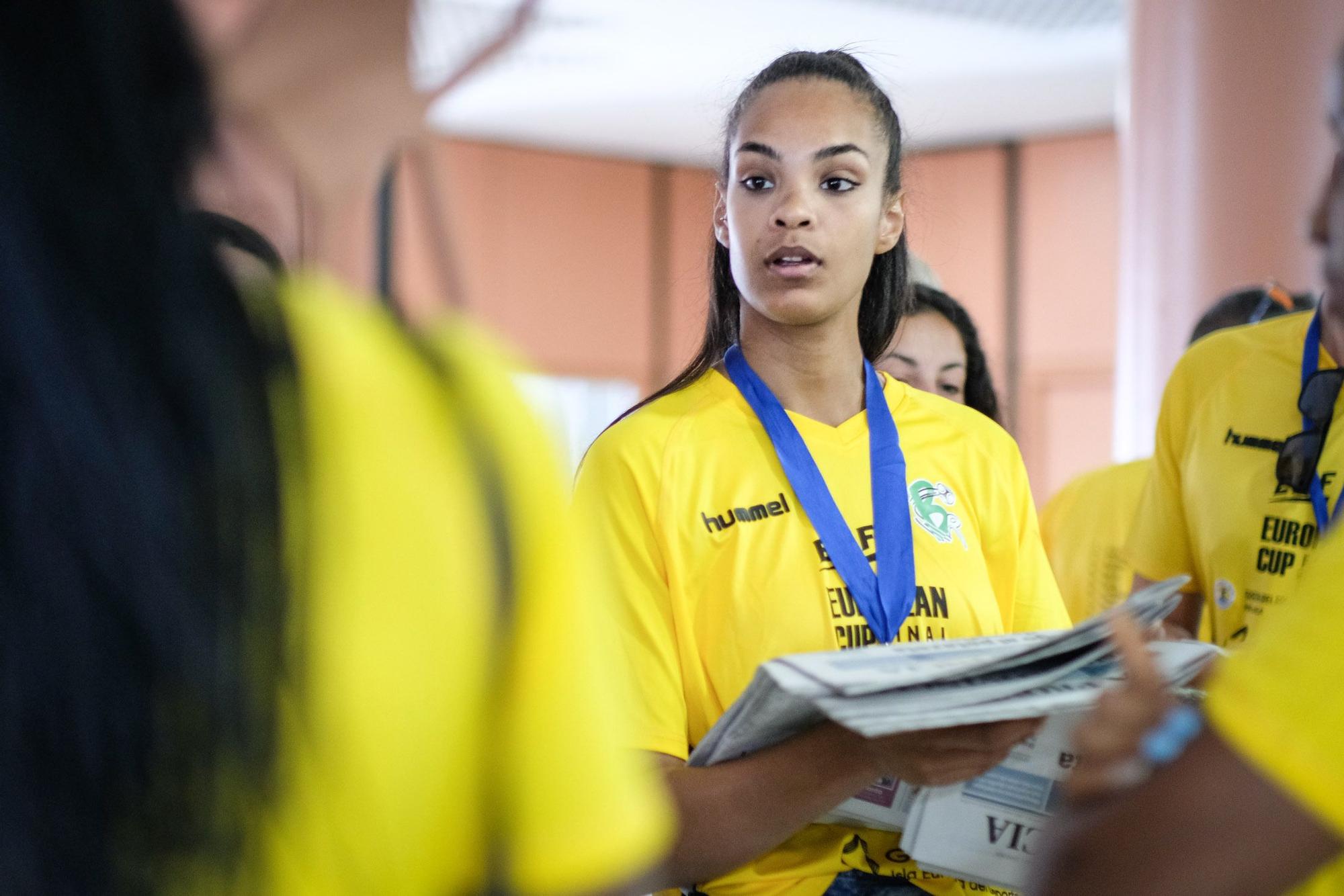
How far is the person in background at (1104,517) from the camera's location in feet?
9.43

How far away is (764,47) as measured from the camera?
6191 mm

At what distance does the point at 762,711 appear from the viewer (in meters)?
1.29

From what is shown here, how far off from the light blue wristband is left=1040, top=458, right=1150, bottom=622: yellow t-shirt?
1.93 meters

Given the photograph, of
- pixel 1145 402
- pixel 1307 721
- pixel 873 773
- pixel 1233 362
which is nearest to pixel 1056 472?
pixel 1145 402

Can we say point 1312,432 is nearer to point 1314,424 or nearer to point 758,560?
point 1314,424

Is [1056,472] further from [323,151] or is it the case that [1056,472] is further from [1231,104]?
[323,151]

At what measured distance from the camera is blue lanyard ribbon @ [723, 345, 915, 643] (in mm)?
1656

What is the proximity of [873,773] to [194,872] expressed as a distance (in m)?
0.97

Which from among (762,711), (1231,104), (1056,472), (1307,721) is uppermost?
(1231,104)

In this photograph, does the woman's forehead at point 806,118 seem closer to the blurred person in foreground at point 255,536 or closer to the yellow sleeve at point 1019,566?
the yellow sleeve at point 1019,566

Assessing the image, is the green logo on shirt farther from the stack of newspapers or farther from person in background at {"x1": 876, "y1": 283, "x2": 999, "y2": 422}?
person in background at {"x1": 876, "y1": 283, "x2": 999, "y2": 422}

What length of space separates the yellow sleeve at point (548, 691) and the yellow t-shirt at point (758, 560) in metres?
0.98

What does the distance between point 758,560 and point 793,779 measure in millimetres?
351

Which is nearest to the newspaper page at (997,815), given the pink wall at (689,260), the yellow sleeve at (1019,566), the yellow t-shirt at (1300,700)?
the yellow sleeve at (1019,566)
